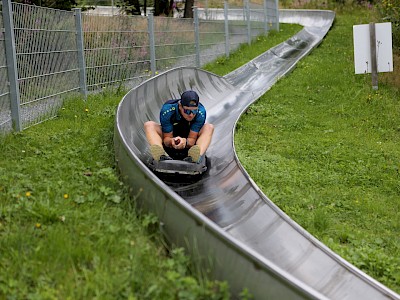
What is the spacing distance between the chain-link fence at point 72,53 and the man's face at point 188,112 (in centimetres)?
206

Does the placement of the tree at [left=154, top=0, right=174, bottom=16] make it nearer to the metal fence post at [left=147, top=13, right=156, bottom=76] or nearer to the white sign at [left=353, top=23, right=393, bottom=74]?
the metal fence post at [left=147, top=13, right=156, bottom=76]

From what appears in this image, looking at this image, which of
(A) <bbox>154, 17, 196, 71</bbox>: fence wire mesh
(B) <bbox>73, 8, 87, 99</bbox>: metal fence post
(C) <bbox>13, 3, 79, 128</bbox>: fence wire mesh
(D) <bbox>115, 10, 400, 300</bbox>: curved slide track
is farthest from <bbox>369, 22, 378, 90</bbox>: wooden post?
(C) <bbox>13, 3, 79, 128</bbox>: fence wire mesh

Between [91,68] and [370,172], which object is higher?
[91,68]

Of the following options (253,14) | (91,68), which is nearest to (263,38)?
(253,14)

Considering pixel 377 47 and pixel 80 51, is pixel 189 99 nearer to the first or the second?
pixel 80 51

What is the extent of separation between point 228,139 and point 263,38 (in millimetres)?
15168

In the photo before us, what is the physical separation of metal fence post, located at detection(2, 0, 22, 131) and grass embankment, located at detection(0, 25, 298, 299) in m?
1.06

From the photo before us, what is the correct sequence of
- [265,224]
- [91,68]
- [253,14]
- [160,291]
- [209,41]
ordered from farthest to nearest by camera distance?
[253,14] < [209,41] < [91,68] < [265,224] < [160,291]

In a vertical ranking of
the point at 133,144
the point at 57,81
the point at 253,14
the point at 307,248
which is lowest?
the point at 307,248

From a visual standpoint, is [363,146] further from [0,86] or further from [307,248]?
[0,86]

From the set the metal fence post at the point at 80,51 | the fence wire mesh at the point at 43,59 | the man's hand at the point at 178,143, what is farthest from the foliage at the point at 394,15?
the man's hand at the point at 178,143

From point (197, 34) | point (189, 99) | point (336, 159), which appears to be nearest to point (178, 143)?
point (189, 99)

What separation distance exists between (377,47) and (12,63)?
23.7 feet

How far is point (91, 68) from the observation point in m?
9.81
